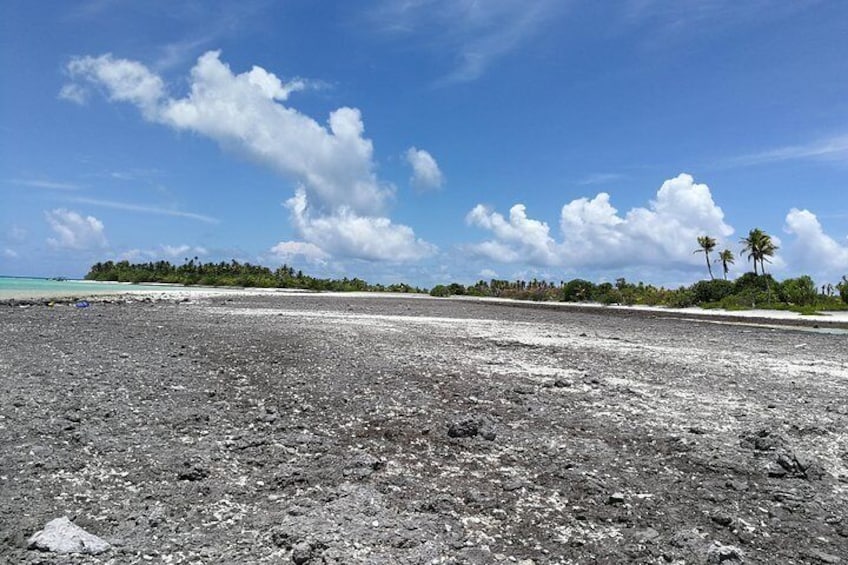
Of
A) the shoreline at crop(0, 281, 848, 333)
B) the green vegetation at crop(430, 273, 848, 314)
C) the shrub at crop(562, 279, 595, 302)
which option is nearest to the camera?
the shoreline at crop(0, 281, 848, 333)

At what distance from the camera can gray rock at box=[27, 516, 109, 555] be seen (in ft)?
16.5

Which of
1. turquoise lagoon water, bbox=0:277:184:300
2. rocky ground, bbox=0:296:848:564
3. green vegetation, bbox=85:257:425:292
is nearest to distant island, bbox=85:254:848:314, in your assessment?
green vegetation, bbox=85:257:425:292

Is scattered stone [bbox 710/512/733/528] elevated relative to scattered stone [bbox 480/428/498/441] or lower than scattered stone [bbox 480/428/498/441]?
lower

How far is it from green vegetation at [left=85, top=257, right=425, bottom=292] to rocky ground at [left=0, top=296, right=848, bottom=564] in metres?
130

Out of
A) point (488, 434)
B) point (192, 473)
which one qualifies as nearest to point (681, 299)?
point (488, 434)

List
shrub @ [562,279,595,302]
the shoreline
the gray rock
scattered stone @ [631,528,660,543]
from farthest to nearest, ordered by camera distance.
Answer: shrub @ [562,279,595,302] → the shoreline → scattered stone @ [631,528,660,543] → the gray rock

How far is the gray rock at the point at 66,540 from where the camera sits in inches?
198

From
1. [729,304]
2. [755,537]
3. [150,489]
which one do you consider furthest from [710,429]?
[729,304]

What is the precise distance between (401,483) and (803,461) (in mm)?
5904

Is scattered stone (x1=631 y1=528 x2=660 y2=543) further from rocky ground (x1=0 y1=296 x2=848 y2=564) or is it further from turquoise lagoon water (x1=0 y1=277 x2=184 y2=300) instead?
turquoise lagoon water (x1=0 y1=277 x2=184 y2=300)

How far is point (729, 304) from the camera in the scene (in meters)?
77.9

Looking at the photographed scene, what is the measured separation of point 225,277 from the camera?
487 feet

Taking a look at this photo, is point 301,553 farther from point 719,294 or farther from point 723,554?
point 719,294

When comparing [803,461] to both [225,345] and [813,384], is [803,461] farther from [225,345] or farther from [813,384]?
[225,345]
